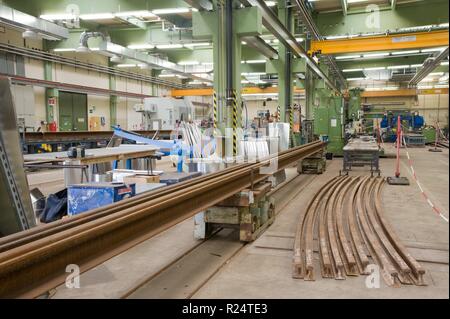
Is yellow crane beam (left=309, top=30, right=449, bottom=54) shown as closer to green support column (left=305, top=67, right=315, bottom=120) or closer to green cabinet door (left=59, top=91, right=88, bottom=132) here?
green support column (left=305, top=67, right=315, bottom=120)

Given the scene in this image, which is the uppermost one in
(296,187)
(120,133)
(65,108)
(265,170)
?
(65,108)

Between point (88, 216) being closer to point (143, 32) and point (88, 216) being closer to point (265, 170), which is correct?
point (265, 170)

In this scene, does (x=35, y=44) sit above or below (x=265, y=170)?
above

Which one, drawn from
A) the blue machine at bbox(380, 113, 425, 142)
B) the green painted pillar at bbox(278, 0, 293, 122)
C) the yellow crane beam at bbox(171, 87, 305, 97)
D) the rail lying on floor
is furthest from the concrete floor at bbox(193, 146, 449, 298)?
the yellow crane beam at bbox(171, 87, 305, 97)

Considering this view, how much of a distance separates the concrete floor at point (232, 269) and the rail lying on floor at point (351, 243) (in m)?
0.13

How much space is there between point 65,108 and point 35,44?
9.26 ft

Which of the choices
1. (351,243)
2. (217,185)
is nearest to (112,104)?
(217,185)

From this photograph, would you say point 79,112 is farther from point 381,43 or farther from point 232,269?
point 232,269

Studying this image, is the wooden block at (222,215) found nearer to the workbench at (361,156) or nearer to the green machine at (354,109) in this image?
the workbench at (361,156)

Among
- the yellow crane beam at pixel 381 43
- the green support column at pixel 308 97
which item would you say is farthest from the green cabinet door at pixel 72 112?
the yellow crane beam at pixel 381 43

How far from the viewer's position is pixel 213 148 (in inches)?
268

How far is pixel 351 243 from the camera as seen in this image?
4207 mm

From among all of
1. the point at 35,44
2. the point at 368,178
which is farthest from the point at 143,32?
the point at 368,178

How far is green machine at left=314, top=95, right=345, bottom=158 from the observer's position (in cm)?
1319
